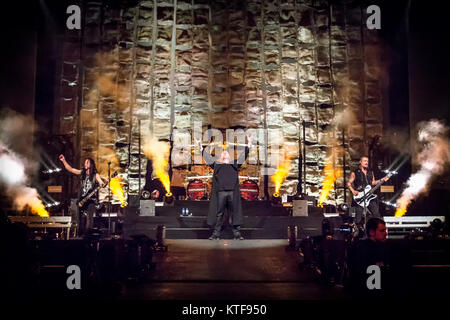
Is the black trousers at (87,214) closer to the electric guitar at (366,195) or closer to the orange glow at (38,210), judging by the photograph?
the orange glow at (38,210)

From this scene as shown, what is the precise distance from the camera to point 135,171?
44.3 ft

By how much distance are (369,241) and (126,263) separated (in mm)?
3061

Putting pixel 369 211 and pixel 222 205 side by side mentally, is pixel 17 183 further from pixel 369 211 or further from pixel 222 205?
pixel 369 211

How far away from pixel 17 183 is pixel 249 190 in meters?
6.06

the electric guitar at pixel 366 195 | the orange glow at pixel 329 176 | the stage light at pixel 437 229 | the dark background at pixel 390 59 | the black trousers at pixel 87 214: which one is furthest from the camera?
the orange glow at pixel 329 176

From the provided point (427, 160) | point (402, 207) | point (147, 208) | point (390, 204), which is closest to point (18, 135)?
point (147, 208)

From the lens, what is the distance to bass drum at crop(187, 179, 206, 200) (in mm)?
12505

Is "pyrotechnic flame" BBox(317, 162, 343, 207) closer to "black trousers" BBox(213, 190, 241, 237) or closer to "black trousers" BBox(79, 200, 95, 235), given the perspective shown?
"black trousers" BBox(213, 190, 241, 237)

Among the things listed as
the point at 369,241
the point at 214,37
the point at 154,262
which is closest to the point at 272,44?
the point at 214,37

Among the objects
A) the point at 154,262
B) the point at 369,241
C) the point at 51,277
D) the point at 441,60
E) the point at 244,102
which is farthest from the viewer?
the point at 244,102

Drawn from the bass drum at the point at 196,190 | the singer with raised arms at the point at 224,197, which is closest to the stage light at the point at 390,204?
the bass drum at the point at 196,190

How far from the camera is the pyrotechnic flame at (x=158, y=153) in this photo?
44.2ft

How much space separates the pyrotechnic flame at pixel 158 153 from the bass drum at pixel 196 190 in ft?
3.68

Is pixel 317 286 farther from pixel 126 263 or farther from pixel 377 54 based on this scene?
pixel 377 54
